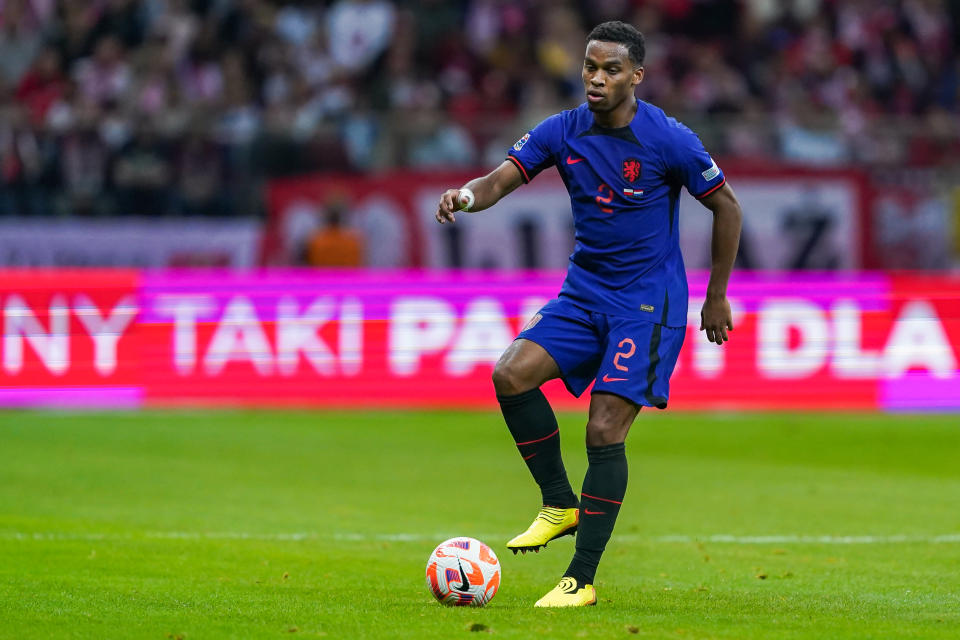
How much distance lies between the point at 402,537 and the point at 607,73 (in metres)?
3.48

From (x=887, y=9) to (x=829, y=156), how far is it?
546cm

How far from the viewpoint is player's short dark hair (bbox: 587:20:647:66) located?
6.33 m

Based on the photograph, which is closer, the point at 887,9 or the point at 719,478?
the point at 719,478

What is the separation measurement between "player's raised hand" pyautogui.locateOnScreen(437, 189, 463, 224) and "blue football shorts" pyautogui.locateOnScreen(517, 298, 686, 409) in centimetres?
61

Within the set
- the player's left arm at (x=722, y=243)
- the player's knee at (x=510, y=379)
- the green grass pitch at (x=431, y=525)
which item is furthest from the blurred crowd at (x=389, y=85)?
the player's knee at (x=510, y=379)

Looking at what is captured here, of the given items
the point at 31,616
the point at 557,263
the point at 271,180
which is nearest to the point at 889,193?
the point at 557,263

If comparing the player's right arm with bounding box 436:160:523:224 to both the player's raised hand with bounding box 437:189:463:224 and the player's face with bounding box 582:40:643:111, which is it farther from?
the player's face with bounding box 582:40:643:111

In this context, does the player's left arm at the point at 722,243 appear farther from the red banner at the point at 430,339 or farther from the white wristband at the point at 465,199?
the red banner at the point at 430,339

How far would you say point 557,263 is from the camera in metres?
17.1

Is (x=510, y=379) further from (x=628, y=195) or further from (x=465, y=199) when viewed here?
(x=628, y=195)

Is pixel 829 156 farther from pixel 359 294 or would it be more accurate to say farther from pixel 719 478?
pixel 719 478

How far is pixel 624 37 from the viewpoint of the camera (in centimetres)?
634

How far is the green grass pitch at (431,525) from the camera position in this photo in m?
6.00

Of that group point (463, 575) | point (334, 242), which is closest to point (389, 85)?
point (334, 242)
